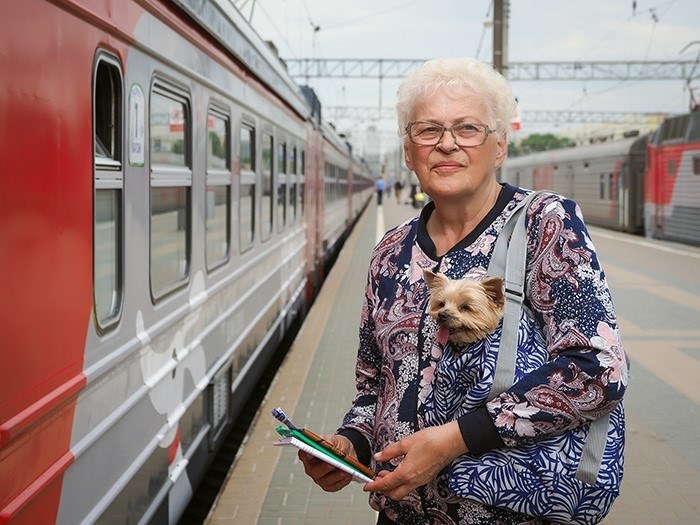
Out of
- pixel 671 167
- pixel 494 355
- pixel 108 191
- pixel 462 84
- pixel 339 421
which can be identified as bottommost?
pixel 339 421

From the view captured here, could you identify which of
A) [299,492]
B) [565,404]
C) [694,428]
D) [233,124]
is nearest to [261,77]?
[233,124]

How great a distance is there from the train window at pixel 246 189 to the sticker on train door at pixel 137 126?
8.81 ft

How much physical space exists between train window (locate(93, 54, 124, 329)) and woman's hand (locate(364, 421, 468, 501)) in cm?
161

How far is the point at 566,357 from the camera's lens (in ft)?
6.27

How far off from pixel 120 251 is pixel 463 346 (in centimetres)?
201

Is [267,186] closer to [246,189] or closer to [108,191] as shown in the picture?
[246,189]

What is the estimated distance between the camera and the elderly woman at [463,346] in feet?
6.28

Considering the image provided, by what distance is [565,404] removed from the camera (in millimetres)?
1888

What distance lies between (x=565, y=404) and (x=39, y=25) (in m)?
1.77

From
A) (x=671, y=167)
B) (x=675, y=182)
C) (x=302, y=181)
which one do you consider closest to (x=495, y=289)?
(x=302, y=181)

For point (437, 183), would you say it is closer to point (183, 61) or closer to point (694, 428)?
point (183, 61)

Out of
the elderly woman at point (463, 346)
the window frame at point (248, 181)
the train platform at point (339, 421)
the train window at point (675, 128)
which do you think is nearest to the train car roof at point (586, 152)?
the train window at point (675, 128)

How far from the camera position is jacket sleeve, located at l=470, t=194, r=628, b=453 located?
1.89m

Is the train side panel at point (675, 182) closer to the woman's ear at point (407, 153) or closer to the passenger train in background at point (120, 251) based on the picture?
the passenger train in background at point (120, 251)
